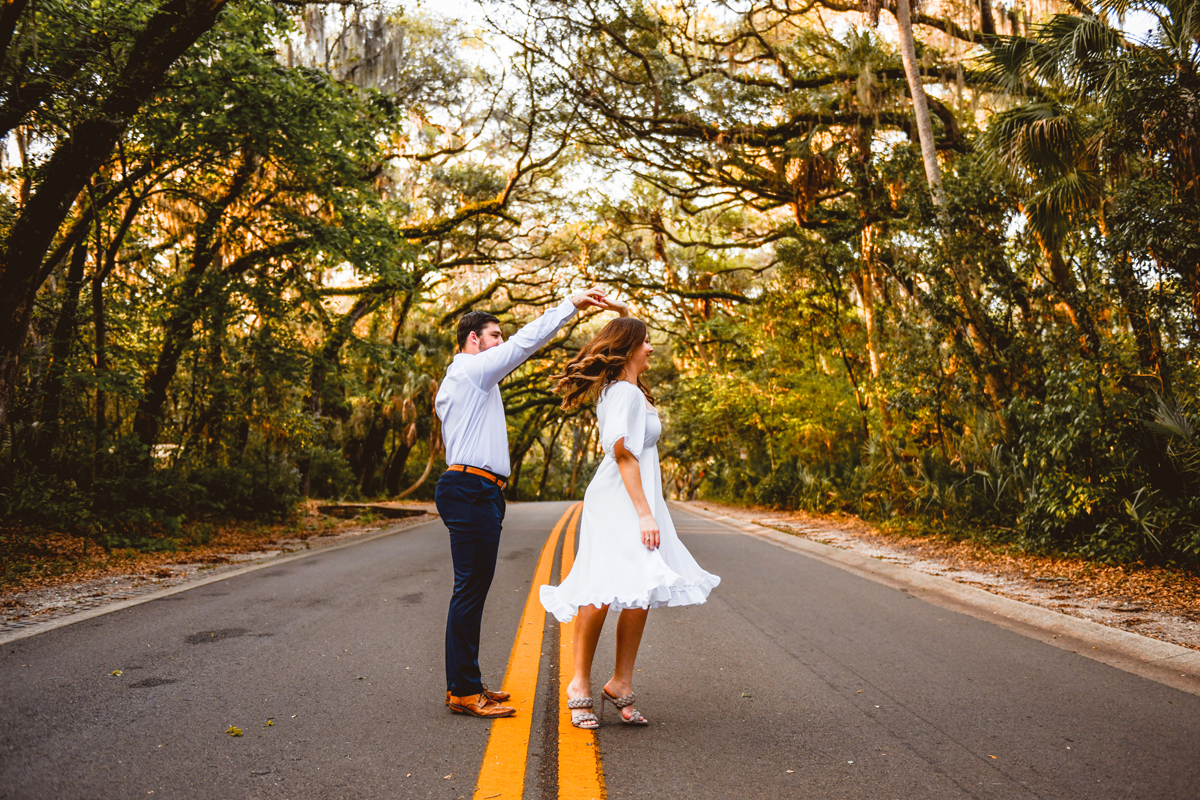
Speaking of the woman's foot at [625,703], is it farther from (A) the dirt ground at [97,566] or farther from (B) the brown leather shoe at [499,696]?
(A) the dirt ground at [97,566]

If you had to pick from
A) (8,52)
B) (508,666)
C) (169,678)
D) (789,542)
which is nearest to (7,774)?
(169,678)

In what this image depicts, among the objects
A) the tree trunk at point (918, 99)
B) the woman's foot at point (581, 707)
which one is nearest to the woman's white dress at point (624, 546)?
the woman's foot at point (581, 707)

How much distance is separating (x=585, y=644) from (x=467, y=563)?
704 millimetres

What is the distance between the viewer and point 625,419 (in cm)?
361

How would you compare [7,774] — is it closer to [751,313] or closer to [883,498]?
[883,498]

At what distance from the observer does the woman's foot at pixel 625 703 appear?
3637 mm

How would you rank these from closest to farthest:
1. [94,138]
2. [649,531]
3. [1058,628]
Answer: [649,531] → [1058,628] → [94,138]

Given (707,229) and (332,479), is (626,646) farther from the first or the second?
(332,479)

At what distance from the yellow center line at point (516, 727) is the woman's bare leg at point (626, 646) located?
46 centimetres

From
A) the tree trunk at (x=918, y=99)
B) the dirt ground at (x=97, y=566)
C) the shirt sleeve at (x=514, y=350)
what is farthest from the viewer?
the tree trunk at (x=918, y=99)

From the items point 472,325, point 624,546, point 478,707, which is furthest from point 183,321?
point 624,546

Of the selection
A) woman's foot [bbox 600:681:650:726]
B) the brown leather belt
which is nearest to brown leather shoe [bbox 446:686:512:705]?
woman's foot [bbox 600:681:650:726]

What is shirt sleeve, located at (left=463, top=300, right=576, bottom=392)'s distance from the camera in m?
3.67

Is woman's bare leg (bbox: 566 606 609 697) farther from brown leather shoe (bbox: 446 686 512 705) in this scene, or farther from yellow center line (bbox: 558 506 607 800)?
brown leather shoe (bbox: 446 686 512 705)
